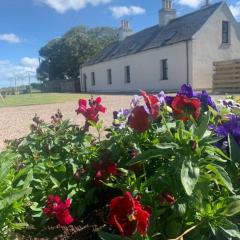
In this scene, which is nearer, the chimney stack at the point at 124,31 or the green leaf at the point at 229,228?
the green leaf at the point at 229,228

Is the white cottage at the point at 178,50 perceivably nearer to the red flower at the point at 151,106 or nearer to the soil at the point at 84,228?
the soil at the point at 84,228

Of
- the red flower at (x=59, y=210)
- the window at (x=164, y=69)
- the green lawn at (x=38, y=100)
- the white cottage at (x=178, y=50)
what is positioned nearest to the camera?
the red flower at (x=59, y=210)

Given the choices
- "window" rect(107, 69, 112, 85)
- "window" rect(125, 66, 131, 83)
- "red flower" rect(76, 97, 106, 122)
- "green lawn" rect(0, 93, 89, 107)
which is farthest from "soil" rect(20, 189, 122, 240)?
"window" rect(107, 69, 112, 85)

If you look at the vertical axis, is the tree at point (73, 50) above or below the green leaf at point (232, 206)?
above

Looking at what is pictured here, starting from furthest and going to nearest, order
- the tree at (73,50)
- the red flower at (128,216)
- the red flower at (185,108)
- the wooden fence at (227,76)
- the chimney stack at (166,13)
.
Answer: the tree at (73,50), the chimney stack at (166,13), the wooden fence at (227,76), the red flower at (185,108), the red flower at (128,216)

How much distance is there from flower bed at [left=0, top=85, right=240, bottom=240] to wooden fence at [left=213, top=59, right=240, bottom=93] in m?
20.6

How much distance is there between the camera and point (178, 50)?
1040 inches

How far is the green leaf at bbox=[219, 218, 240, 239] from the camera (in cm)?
157

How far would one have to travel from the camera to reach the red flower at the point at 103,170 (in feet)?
7.11

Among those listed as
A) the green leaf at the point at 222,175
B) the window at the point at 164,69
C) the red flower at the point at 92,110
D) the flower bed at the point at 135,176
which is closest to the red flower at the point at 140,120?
the flower bed at the point at 135,176

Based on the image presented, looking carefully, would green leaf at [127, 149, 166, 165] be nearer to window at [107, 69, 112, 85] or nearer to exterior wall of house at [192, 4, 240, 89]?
exterior wall of house at [192, 4, 240, 89]

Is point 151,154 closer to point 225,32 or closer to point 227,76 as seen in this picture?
point 227,76

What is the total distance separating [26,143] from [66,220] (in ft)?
2.19

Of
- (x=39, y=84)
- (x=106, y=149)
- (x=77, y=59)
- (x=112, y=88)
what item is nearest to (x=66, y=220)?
(x=106, y=149)
